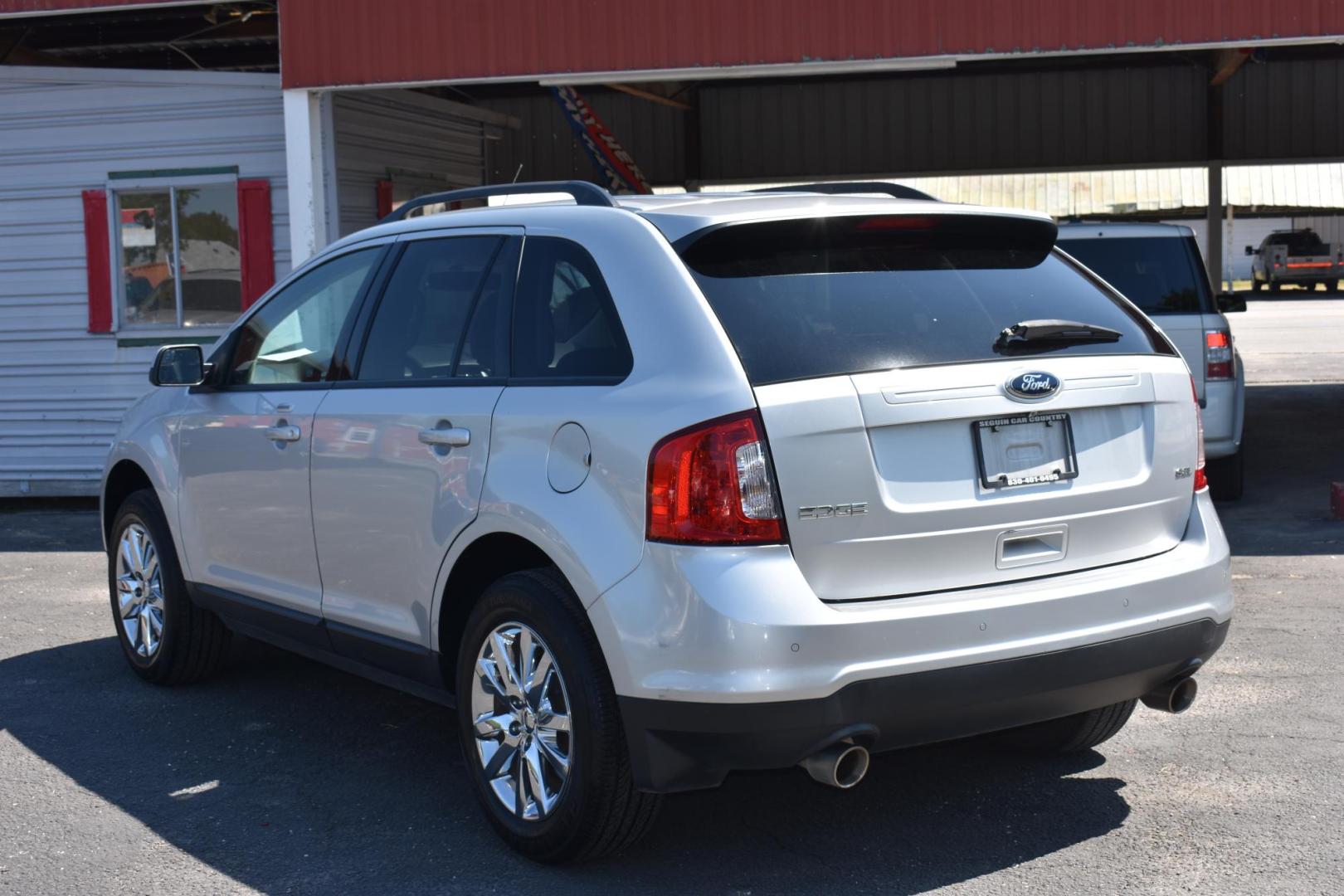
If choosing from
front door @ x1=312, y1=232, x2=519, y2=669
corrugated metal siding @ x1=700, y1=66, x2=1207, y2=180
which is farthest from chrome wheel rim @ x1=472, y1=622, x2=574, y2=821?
corrugated metal siding @ x1=700, y1=66, x2=1207, y2=180

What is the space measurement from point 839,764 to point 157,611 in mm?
3607

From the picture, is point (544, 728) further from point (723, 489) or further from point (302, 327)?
point (302, 327)

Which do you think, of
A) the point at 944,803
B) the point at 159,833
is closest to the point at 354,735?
the point at 159,833

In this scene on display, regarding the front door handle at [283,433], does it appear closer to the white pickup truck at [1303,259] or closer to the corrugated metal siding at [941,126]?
the corrugated metal siding at [941,126]

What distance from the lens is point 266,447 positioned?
541cm

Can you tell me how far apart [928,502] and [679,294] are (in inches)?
32.5

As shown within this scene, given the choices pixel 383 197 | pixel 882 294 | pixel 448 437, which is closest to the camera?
pixel 882 294

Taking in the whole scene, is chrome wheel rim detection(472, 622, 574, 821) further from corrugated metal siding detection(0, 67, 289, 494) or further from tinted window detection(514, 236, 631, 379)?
corrugated metal siding detection(0, 67, 289, 494)

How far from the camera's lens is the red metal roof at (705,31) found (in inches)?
377

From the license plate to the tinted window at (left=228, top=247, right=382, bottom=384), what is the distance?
2303 mm

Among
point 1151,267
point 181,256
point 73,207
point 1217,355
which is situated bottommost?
point 1217,355

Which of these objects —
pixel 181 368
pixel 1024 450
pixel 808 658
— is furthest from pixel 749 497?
pixel 181 368

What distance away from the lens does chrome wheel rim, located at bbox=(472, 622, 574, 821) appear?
412 centimetres

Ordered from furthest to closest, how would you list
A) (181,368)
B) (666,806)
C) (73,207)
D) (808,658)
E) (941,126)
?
(941,126) → (73,207) → (181,368) → (666,806) → (808,658)
